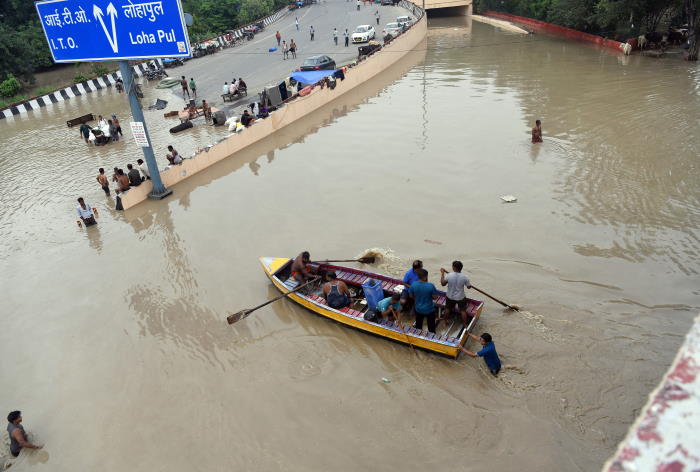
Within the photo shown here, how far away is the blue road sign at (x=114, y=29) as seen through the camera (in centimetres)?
1234

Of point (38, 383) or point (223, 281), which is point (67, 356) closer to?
point (38, 383)

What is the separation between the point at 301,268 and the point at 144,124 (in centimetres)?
791

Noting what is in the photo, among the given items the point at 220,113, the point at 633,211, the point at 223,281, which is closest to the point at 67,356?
the point at 223,281

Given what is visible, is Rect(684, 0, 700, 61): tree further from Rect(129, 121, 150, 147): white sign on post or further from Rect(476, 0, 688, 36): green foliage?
Rect(129, 121, 150, 147): white sign on post

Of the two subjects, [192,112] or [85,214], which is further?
[192,112]

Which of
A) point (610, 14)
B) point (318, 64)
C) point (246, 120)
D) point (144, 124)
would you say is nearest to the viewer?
point (144, 124)

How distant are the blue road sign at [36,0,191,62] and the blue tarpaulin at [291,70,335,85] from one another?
1276cm

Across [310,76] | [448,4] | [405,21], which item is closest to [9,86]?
[310,76]

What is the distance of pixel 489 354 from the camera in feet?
24.7

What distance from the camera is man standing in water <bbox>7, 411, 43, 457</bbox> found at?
7.13 meters

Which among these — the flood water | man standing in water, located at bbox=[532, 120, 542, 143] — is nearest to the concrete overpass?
the flood water

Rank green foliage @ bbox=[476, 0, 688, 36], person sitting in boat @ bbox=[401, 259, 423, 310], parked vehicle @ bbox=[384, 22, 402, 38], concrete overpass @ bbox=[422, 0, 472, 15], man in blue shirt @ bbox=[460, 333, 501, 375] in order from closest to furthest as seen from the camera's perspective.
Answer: man in blue shirt @ bbox=[460, 333, 501, 375] < person sitting in boat @ bbox=[401, 259, 423, 310] < green foliage @ bbox=[476, 0, 688, 36] < parked vehicle @ bbox=[384, 22, 402, 38] < concrete overpass @ bbox=[422, 0, 472, 15]

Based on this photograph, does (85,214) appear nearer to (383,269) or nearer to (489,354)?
(383,269)

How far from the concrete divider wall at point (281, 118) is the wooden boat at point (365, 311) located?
7333 millimetres
